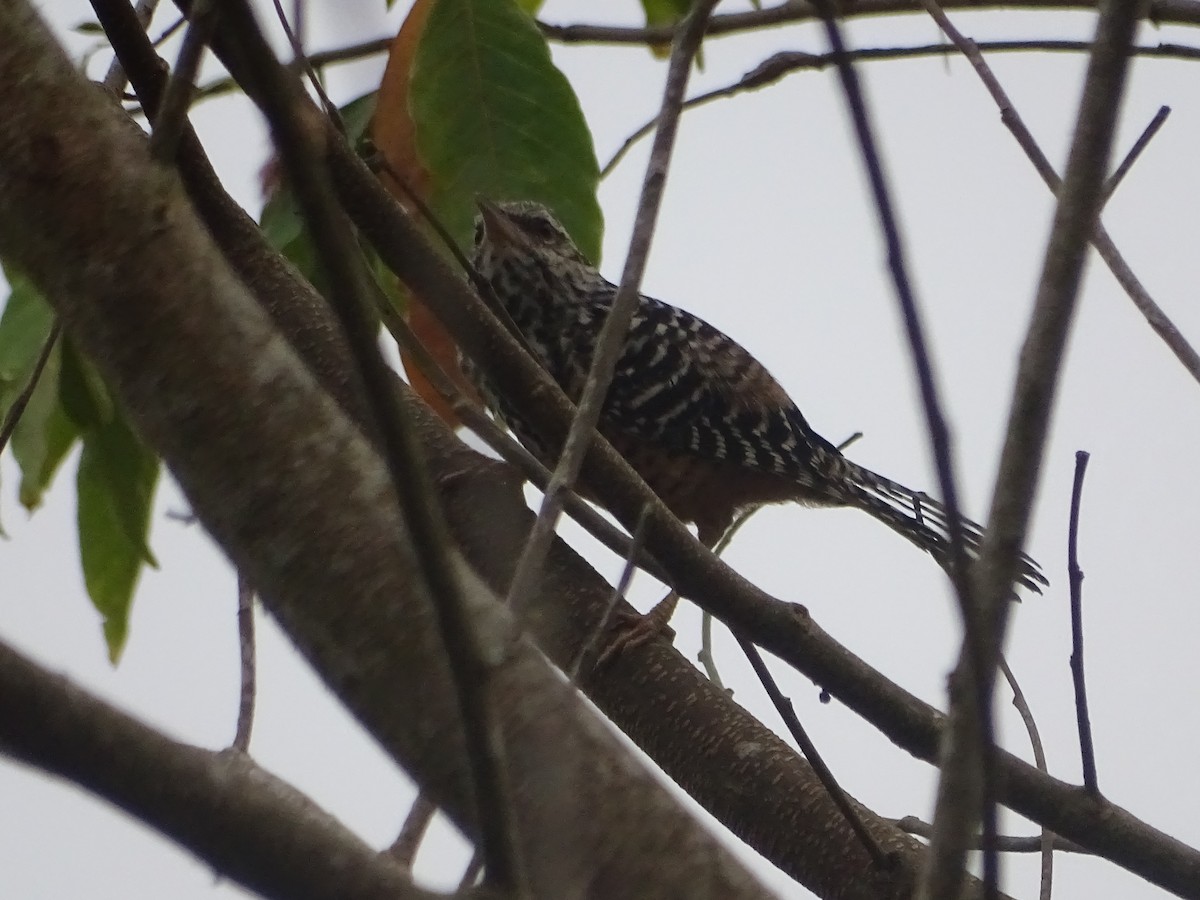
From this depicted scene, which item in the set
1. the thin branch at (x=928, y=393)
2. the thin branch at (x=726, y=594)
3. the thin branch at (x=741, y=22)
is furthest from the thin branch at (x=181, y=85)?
the thin branch at (x=741, y=22)

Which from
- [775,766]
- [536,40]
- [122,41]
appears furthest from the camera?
[536,40]

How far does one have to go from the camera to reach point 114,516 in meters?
2.40

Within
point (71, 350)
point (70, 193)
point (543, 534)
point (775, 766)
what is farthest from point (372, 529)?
point (775, 766)

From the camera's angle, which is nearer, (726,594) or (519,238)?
(726,594)

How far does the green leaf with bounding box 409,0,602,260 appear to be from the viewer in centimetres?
234

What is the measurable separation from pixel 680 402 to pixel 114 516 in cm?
224

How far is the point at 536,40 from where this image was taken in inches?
94.3

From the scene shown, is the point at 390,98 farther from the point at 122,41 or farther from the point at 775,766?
the point at 775,766

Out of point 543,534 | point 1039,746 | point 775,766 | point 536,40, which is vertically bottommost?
point 543,534

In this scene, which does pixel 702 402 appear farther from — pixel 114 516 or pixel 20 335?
pixel 20 335

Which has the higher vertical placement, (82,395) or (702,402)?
(702,402)

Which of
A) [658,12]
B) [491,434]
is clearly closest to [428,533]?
[491,434]

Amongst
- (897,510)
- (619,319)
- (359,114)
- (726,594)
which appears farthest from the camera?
(897,510)

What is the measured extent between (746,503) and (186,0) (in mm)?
2806
